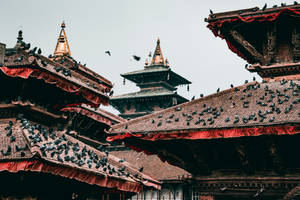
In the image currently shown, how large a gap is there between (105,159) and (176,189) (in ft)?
57.4

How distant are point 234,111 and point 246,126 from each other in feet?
4.55

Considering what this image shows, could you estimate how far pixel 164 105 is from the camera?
47469 mm

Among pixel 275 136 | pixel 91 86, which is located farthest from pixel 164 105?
pixel 275 136

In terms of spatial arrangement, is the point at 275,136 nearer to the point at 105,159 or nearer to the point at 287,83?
the point at 287,83

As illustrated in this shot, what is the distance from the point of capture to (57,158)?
10.2 meters

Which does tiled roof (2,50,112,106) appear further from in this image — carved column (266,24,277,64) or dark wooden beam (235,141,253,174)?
carved column (266,24,277,64)

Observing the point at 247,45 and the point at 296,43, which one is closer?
the point at 296,43

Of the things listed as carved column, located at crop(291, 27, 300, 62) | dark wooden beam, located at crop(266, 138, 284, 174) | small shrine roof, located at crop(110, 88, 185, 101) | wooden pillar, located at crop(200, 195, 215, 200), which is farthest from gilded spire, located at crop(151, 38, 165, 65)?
dark wooden beam, located at crop(266, 138, 284, 174)

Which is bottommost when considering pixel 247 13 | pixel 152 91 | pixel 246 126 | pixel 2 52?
pixel 246 126

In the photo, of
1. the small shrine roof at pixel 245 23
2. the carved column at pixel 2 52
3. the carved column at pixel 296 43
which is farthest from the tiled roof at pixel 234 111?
the carved column at pixel 2 52

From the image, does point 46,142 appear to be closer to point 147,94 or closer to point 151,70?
point 147,94

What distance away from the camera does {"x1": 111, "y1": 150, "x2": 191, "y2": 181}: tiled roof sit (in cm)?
2892

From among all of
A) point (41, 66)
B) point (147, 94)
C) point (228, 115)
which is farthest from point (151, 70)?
point (228, 115)

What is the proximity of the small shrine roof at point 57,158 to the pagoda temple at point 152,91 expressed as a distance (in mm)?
33655
